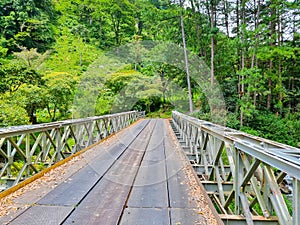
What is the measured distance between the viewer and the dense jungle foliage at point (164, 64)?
11008 millimetres

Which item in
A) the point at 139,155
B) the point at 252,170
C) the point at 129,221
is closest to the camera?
the point at 252,170

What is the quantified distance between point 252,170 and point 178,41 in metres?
15.5

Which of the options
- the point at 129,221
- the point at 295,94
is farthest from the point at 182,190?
the point at 295,94

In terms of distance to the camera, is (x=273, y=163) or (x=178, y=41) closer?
(x=273, y=163)

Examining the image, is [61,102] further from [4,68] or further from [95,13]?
[95,13]

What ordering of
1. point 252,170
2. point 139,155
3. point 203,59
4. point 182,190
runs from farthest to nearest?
point 203,59
point 139,155
point 182,190
point 252,170

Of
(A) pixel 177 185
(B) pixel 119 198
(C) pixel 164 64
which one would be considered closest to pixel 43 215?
(B) pixel 119 198

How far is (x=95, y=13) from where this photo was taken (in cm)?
2334

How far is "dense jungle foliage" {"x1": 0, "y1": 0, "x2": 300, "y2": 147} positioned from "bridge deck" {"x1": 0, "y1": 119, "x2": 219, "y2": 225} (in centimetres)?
637

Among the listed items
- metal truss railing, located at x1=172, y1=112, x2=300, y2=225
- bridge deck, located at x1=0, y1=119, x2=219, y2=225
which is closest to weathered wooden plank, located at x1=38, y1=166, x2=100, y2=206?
bridge deck, located at x1=0, y1=119, x2=219, y2=225

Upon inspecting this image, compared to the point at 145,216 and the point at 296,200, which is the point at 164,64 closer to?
the point at 145,216

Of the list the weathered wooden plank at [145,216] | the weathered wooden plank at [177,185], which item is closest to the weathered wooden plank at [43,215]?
the weathered wooden plank at [145,216]

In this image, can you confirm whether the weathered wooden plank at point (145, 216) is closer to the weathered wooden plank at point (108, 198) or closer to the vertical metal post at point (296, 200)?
the weathered wooden plank at point (108, 198)

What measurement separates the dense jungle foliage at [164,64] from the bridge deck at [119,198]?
251 inches
